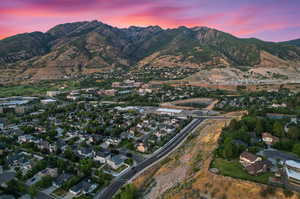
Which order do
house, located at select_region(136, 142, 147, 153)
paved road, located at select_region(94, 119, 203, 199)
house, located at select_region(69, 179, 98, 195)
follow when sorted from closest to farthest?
house, located at select_region(69, 179, 98, 195), paved road, located at select_region(94, 119, 203, 199), house, located at select_region(136, 142, 147, 153)

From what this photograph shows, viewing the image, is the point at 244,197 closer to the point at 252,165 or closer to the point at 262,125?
the point at 252,165

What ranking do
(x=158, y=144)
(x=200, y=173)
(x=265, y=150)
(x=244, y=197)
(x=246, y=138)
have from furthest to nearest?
(x=158, y=144), (x=246, y=138), (x=265, y=150), (x=200, y=173), (x=244, y=197)

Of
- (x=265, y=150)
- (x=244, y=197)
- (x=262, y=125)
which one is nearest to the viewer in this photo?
(x=244, y=197)

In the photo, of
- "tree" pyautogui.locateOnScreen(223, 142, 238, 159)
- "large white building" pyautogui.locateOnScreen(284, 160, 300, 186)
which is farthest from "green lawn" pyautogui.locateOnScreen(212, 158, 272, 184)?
"large white building" pyautogui.locateOnScreen(284, 160, 300, 186)

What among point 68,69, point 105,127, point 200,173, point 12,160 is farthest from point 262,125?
point 68,69

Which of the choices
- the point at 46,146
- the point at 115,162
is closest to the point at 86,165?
the point at 115,162

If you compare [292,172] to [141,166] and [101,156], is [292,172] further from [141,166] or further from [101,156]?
[101,156]

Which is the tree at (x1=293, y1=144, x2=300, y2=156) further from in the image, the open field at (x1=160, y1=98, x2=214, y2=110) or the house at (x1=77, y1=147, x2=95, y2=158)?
the open field at (x1=160, y1=98, x2=214, y2=110)

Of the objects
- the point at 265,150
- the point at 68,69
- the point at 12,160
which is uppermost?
the point at 68,69
